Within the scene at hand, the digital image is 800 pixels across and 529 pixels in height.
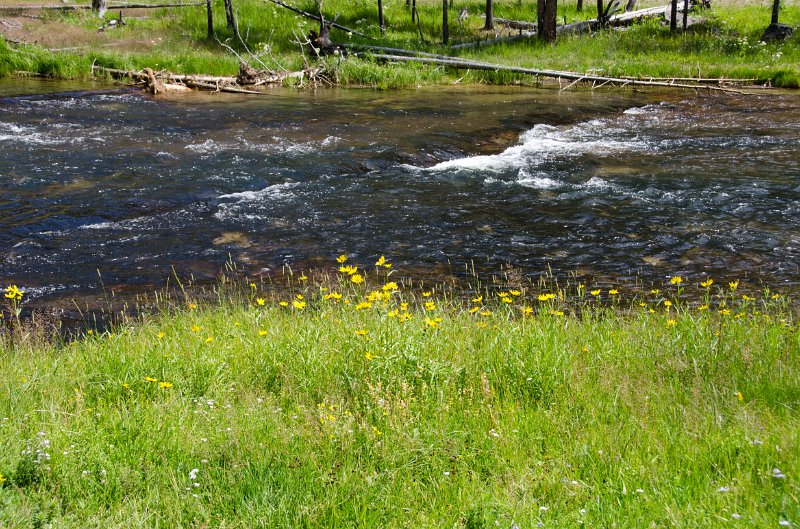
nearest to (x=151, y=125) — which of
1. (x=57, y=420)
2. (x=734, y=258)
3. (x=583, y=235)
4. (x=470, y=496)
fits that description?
(x=583, y=235)

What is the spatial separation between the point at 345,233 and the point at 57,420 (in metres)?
6.90

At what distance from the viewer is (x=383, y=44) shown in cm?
3070

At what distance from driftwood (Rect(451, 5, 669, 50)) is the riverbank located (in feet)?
2.88

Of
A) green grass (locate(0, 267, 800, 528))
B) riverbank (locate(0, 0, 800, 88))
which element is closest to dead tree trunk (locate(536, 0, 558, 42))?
riverbank (locate(0, 0, 800, 88))

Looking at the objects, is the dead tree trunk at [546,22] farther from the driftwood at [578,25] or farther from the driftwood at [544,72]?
the driftwood at [544,72]

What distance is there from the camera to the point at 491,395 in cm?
526

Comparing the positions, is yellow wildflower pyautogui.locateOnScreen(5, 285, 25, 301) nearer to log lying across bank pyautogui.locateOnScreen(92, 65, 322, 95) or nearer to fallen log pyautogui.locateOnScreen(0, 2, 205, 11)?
log lying across bank pyautogui.locateOnScreen(92, 65, 322, 95)

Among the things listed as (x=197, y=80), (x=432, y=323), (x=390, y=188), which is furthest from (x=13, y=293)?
(x=197, y=80)

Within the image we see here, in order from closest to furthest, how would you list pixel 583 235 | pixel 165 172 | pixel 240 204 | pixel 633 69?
pixel 583 235, pixel 240 204, pixel 165 172, pixel 633 69

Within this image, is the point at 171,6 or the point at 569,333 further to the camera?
the point at 171,6

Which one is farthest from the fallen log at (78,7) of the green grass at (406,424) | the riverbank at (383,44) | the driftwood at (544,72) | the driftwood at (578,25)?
the green grass at (406,424)

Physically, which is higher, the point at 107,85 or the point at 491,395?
the point at 107,85

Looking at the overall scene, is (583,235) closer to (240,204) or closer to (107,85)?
(240,204)

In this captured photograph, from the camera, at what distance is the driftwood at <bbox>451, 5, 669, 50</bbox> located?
1284 inches
